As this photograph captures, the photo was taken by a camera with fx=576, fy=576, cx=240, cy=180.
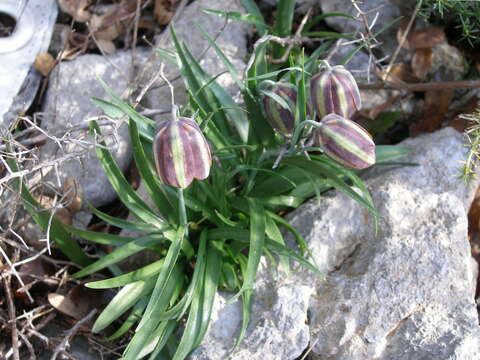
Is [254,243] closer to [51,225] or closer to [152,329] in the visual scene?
[152,329]

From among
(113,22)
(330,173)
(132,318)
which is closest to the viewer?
(330,173)

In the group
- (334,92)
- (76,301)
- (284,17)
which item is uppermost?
(334,92)

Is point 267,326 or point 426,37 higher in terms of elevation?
point 426,37

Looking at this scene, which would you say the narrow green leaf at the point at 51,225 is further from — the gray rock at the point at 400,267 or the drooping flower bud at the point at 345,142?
the drooping flower bud at the point at 345,142

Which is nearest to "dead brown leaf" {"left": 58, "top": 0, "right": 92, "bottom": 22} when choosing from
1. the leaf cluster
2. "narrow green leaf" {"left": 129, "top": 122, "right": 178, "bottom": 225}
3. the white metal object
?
the white metal object

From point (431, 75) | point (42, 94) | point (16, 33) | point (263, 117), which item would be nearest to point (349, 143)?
point (263, 117)

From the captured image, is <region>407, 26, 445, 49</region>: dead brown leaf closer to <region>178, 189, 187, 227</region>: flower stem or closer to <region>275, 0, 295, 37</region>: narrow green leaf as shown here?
<region>275, 0, 295, 37</region>: narrow green leaf

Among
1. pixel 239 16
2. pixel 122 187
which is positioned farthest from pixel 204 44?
pixel 122 187

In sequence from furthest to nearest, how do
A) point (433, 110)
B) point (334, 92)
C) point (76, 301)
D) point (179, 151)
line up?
point (433, 110) < point (76, 301) < point (334, 92) < point (179, 151)
